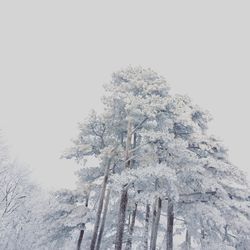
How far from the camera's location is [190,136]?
19.4 m

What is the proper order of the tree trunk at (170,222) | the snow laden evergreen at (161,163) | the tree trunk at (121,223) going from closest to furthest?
1. the tree trunk at (121,223)
2. the snow laden evergreen at (161,163)
3. the tree trunk at (170,222)

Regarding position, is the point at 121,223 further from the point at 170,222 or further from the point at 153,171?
the point at 153,171

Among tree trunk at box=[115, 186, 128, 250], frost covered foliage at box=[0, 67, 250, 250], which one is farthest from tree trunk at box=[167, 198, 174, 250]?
tree trunk at box=[115, 186, 128, 250]

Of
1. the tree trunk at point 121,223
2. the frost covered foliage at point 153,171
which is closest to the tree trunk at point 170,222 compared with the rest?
the frost covered foliage at point 153,171

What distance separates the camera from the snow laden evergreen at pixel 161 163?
17062mm

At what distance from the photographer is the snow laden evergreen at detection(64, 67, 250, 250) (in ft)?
56.0

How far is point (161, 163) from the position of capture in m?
16.9

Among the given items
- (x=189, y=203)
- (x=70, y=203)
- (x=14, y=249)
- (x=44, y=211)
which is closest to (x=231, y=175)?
(x=189, y=203)

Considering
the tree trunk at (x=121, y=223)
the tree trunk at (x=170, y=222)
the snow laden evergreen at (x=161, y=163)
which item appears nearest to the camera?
the tree trunk at (x=121, y=223)

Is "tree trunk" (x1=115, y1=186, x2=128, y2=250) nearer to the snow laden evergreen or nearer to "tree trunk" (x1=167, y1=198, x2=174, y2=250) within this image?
the snow laden evergreen

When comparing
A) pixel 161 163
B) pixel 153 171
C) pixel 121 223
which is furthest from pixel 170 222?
pixel 153 171

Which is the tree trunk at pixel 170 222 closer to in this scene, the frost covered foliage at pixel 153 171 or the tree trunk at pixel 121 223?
the frost covered foliage at pixel 153 171

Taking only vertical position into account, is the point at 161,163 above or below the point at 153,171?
above

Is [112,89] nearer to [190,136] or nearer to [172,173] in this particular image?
[190,136]
